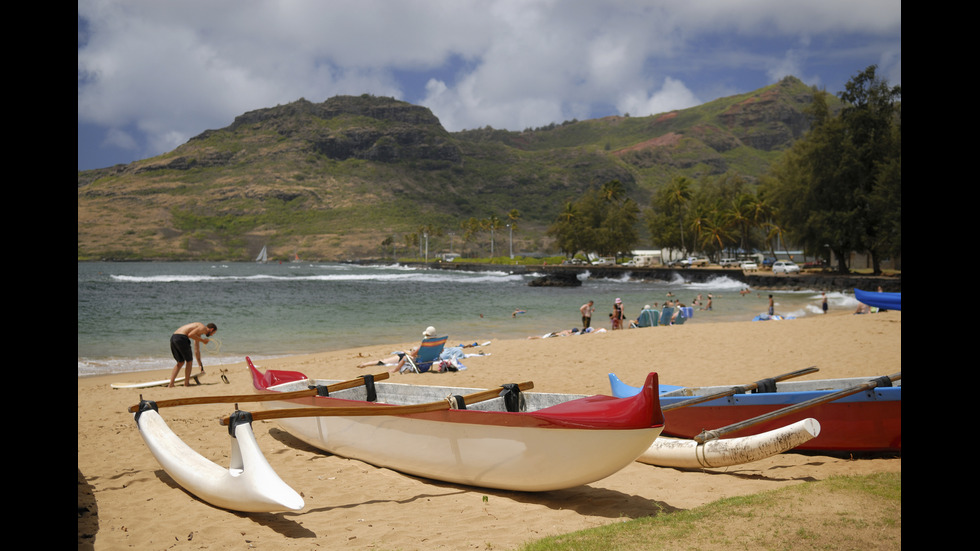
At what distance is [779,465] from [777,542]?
2.91m

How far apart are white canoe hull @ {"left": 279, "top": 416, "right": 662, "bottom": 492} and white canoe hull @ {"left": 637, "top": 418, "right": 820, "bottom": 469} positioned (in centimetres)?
134

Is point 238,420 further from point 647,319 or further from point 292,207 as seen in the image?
point 292,207

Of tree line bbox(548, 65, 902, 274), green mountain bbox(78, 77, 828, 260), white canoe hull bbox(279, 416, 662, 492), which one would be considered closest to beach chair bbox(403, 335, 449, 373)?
white canoe hull bbox(279, 416, 662, 492)

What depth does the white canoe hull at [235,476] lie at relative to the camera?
15.0ft

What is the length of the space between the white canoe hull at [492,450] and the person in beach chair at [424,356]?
6.66m

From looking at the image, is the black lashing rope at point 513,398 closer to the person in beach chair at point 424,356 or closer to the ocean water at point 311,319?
the person in beach chair at point 424,356

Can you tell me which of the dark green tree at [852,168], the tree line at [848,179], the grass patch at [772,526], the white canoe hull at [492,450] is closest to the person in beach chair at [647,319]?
the white canoe hull at [492,450]

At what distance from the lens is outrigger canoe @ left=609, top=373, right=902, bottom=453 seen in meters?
6.40

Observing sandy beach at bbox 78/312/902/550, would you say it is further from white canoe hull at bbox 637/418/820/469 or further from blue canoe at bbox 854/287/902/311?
blue canoe at bbox 854/287/902/311

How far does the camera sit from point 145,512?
17.2 feet

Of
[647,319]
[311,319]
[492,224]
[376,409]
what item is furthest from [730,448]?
[492,224]
